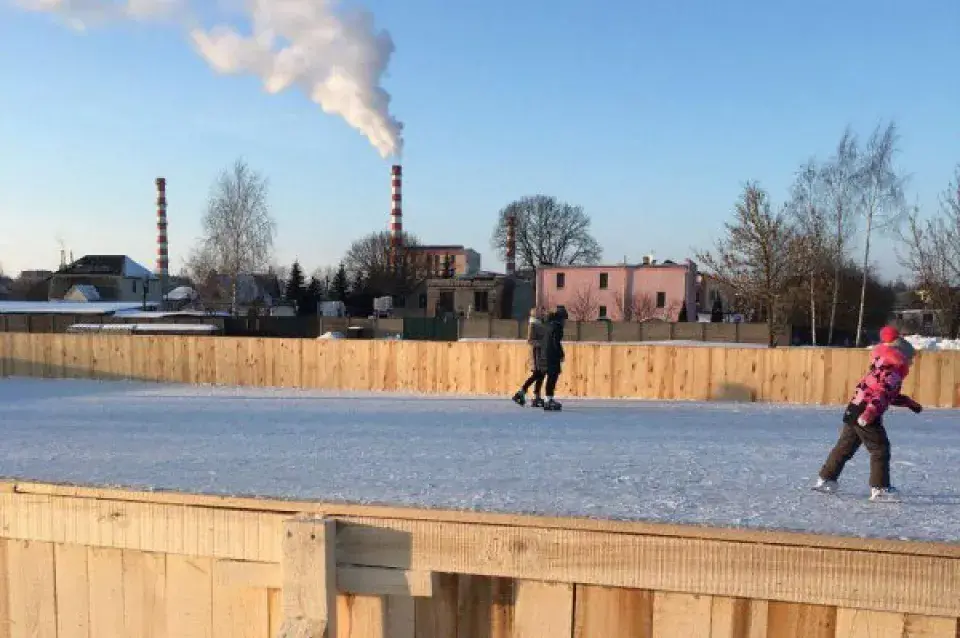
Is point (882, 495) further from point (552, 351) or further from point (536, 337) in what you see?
point (536, 337)

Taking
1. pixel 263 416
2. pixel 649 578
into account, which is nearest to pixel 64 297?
pixel 263 416

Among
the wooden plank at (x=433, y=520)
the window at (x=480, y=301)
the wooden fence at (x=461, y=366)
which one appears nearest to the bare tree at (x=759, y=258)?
the wooden fence at (x=461, y=366)

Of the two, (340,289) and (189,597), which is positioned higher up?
(340,289)

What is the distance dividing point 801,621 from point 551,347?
22.2 ft

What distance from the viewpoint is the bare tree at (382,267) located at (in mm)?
58938

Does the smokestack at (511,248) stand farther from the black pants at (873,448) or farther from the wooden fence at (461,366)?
the black pants at (873,448)

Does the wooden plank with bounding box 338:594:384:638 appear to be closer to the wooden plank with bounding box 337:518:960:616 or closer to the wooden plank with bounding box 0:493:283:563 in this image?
the wooden plank with bounding box 337:518:960:616

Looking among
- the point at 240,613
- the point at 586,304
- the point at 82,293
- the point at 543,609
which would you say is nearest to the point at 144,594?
the point at 240,613

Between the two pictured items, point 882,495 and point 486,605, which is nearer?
point 486,605

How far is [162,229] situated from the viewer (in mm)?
54156

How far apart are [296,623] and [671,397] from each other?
30.1ft

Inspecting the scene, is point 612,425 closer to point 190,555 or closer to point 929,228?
point 190,555

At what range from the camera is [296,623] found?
9.09 ft

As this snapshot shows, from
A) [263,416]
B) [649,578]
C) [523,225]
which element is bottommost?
[263,416]
